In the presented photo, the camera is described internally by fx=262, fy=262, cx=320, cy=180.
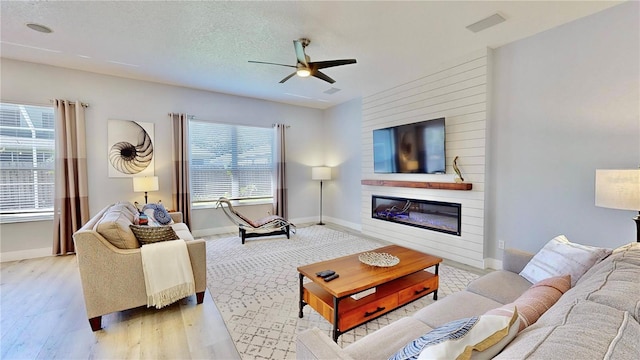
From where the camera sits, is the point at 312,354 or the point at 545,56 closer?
the point at 312,354

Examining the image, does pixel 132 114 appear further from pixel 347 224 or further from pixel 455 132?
pixel 455 132

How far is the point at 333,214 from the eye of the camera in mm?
6488

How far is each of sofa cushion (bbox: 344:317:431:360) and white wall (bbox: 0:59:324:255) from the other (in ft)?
15.4

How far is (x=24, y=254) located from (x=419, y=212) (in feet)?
19.8

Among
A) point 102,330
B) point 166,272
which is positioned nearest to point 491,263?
point 166,272

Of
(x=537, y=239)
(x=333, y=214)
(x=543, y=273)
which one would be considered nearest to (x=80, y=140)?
(x=333, y=214)

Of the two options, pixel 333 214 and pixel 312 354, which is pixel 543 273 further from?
pixel 333 214

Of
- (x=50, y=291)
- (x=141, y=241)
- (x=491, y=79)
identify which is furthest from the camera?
(x=491, y=79)

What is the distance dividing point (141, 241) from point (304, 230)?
3.57 metres

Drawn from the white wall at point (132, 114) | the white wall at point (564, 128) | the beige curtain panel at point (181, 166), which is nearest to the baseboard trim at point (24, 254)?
the white wall at point (132, 114)

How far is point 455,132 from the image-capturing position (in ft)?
12.4

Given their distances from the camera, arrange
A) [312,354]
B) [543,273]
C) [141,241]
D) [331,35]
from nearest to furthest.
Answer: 1. [312,354]
2. [543,273]
3. [141,241]
4. [331,35]

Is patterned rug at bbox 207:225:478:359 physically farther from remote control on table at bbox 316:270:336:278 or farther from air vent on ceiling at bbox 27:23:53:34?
air vent on ceiling at bbox 27:23:53:34

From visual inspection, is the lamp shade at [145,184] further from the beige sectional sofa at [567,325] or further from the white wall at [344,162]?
the beige sectional sofa at [567,325]
